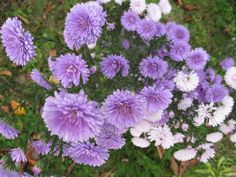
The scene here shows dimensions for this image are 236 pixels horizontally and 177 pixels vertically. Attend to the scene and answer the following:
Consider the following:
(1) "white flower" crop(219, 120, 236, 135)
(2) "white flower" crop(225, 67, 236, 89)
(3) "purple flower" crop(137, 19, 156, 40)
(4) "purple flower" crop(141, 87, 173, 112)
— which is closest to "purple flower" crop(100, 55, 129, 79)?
(4) "purple flower" crop(141, 87, 173, 112)

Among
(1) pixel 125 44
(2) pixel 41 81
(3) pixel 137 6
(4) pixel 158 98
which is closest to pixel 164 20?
(3) pixel 137 6

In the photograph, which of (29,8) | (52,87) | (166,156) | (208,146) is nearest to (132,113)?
(52,87)

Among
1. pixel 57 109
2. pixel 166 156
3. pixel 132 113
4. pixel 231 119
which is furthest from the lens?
pixel 166 156

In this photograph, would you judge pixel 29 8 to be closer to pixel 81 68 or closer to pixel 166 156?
pixel 166 156

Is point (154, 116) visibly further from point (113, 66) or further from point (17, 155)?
point (17, 155)

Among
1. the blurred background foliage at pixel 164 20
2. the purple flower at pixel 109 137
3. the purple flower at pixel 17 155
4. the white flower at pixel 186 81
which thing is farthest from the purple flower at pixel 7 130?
the white flower at pixel 186 81

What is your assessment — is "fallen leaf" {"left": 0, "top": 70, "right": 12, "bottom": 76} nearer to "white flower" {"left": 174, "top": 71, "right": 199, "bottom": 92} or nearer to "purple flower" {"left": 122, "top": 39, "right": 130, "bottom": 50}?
"purple flower" {"left": 122, "top": 39, "right": 130, "bottom": 50}
